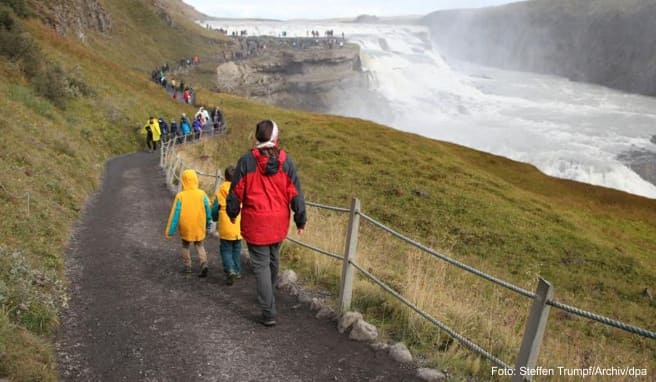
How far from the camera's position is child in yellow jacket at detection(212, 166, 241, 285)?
25.7 ft

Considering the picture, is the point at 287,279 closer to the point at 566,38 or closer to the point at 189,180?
the point at 189,180

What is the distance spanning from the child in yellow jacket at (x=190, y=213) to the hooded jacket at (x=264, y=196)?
2474mm

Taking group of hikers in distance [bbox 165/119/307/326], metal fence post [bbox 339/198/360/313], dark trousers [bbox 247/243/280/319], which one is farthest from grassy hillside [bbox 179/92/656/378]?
group of hikers in distance [bbox 165/119/307/326]

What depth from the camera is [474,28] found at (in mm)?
185375

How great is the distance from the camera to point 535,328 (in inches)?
157

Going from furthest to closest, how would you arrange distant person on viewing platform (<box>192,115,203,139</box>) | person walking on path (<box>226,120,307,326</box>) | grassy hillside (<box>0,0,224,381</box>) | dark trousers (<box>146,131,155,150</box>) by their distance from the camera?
distant person on viewing platform (<box>192,115,203,139</box>) < dark trousers (<box>146,131,155,150</box>) < grassy hillside (<box>0,0,224,381</box>) < person walking on path (<box>226,120,307,326</box>)

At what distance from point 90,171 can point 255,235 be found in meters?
14.8

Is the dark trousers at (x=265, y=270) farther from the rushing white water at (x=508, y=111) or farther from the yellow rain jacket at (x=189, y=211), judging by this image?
the rushing white water at (x=508, y=111)

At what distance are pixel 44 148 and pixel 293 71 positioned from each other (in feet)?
235

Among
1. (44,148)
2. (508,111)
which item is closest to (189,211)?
(44,148)

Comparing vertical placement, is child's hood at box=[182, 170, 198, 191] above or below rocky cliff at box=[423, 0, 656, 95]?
below

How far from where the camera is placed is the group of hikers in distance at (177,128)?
2750cm

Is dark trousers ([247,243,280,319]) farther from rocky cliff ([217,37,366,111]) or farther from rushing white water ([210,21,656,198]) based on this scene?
rocky cliff ([217,37,366,111])

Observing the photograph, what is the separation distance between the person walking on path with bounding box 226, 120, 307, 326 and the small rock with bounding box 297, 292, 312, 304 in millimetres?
1336
